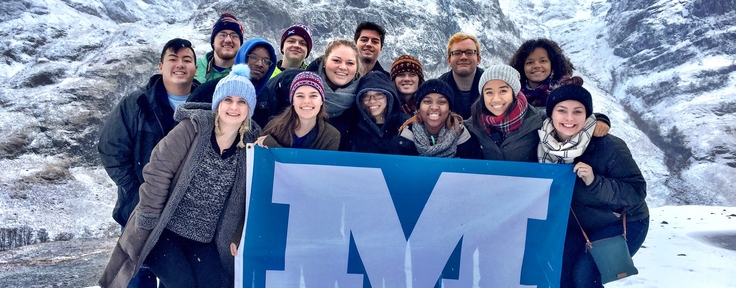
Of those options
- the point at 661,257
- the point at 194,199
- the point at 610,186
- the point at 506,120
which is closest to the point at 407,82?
the point at 506,120

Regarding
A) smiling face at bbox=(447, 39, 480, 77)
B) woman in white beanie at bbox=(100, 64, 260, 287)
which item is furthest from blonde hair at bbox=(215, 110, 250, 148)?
smiling face at bbox=(447, 39, 480, 77)

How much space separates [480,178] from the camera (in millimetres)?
3035

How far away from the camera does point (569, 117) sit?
278 centimetres

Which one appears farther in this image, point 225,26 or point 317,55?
point 317,55

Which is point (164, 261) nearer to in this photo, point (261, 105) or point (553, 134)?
point (261, 105)

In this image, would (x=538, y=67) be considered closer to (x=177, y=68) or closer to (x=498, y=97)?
(x=498, y=97)

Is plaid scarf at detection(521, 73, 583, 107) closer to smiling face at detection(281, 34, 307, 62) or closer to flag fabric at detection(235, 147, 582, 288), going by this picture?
flag fabric at detection(235, 147, 582, 288)

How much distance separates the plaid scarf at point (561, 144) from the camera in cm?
277

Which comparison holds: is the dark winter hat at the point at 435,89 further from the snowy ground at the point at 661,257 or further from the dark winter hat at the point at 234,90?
the snowy ground at the point at 661,257

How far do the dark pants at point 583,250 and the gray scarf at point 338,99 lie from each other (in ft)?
5.66

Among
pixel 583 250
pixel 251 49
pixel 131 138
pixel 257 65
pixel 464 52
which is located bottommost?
pixel 583 250

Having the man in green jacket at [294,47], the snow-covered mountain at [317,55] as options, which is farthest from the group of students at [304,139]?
the snow-covered mountain at [317,55]

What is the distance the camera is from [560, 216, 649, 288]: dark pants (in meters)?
2.88

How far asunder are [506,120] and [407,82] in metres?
1.05
